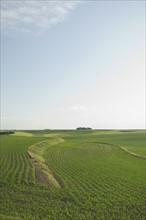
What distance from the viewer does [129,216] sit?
2108 cm

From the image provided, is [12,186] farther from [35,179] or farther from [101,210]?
[101,210]

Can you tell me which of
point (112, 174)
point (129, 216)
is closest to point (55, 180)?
point (112, 174)

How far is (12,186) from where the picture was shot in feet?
88.8

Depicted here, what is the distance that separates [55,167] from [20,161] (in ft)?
20.0

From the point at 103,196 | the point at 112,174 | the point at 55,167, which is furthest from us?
the point at 55,167

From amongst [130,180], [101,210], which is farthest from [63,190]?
[130,180]

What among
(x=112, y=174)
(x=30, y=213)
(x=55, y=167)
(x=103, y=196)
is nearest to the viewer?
(x=30, y=213)

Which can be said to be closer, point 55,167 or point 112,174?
point 112,174

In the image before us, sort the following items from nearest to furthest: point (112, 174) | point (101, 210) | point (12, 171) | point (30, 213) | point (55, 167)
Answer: point (30, 213), point (101, 210), point (12, 171), point (112, 174), point (55, 167)

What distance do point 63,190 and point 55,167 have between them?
41.9 ft

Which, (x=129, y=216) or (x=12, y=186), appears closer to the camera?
(x=129, y=216)

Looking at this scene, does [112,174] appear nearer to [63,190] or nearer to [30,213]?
[63,190]

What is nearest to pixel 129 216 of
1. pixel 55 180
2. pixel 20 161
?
pixel 55 180

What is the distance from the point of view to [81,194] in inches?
1018
